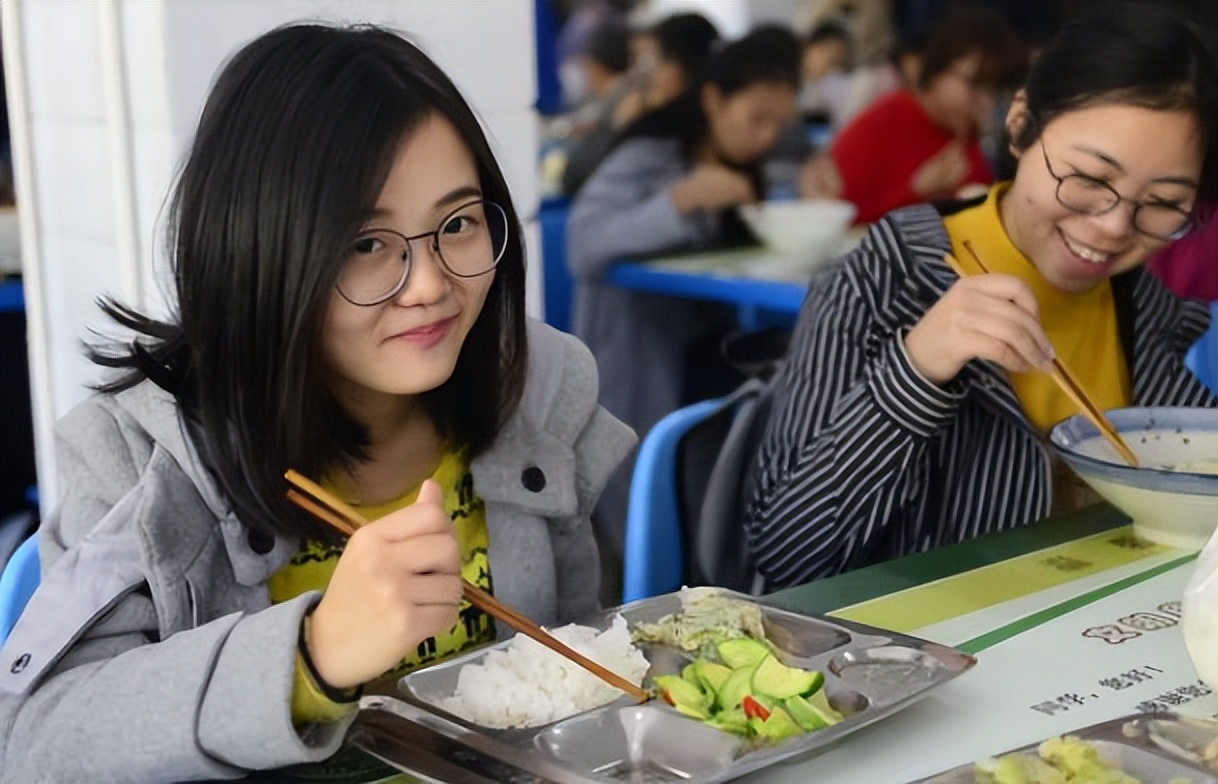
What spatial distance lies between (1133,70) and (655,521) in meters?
0.69

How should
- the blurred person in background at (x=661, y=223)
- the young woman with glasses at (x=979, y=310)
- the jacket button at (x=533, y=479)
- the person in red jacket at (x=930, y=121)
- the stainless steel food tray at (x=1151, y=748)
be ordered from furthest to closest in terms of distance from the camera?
1. the person in red jacket at (x=930, y=121)
2. the blurred person in background at (x=661, y=223)
3. the young woman with glasses at (x=979, y=310)
4. the jacket button at (x=533, y=479)
5. the stainless steel food tray at (x=1151, y=748)

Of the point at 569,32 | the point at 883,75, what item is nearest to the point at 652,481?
the point at 883,75

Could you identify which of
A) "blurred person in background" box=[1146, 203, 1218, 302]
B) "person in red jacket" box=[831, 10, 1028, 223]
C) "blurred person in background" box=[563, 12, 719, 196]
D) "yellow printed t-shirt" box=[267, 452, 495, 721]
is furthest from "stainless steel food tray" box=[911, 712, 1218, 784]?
"person in red jacket" box=[831, 10, 1028, 223]

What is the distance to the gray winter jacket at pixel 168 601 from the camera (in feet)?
2.89

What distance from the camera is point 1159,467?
1.43 m

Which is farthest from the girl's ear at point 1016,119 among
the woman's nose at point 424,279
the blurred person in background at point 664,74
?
the blurred person in background at point 664,74

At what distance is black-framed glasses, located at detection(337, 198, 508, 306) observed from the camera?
1046 mm

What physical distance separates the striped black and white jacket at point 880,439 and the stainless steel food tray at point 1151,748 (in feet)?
1.69

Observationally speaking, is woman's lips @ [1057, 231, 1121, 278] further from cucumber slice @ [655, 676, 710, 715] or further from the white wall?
cucumber slice @ [655, 676, 710, 715]

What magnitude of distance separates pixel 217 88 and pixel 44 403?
3.13 ft

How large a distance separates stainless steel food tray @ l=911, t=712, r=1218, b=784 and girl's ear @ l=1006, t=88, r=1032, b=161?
820 mm

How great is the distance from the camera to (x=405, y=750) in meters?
0.88

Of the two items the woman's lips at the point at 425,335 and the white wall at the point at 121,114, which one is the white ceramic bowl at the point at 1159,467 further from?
the white wall at the point at 121,114

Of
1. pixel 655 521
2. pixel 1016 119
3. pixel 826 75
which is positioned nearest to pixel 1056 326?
pixel 1016 119
